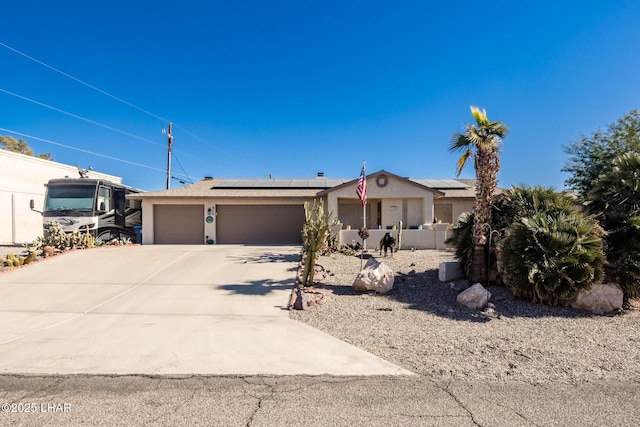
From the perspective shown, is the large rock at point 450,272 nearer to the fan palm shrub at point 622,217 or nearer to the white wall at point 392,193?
the fan palm shrub at point 622,217

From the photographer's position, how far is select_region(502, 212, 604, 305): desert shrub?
288 inches

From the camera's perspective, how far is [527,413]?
3.52 metres

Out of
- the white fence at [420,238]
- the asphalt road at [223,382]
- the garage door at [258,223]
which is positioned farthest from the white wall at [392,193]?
the asphalt road at [223,382]

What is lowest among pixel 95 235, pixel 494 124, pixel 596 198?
pixel 95 235

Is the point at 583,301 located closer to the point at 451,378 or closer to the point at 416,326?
the point at 416,326

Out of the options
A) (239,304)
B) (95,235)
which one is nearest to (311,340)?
(239,304)

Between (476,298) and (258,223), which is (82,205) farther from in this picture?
(476,298)

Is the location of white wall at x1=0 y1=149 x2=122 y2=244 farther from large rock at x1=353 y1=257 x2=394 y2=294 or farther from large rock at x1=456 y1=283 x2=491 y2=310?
large rock at x1=456 y1=283 x2=491 y2=310

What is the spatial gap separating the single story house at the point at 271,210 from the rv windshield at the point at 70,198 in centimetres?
233

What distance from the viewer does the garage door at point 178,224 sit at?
19.7 metres

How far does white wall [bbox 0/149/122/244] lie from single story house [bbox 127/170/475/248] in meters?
8.89

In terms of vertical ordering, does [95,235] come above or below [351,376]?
above

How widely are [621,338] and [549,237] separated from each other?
7.46 feet

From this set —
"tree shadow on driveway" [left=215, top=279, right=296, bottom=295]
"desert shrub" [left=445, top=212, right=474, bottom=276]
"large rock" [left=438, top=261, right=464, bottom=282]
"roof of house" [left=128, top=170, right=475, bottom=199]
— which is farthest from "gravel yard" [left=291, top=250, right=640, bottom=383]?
"roof of house" [left=128, top=170, right=475, bottom=199]
